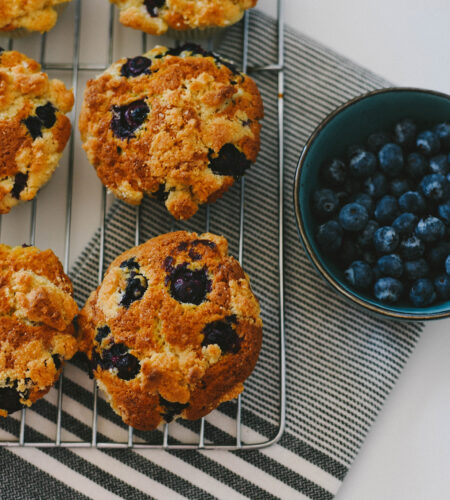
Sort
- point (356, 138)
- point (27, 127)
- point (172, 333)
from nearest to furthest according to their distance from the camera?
point (172, 333)
point (27, 127)
point (356, 138)

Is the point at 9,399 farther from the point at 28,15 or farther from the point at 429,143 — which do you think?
the point at 429,143

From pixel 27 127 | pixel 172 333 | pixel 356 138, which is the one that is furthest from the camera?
pixel 356 138

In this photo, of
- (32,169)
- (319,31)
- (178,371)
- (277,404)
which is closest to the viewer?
(178,371)

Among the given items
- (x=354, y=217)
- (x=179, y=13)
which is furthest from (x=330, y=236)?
(x=179, y=13)

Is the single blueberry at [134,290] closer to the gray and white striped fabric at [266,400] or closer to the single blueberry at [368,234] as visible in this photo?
the gray and white striped fabric at [266,400]

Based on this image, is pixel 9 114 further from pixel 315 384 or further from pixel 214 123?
pixel 315 384

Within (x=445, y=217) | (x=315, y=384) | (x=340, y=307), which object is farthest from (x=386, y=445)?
(x=445, y=217)
